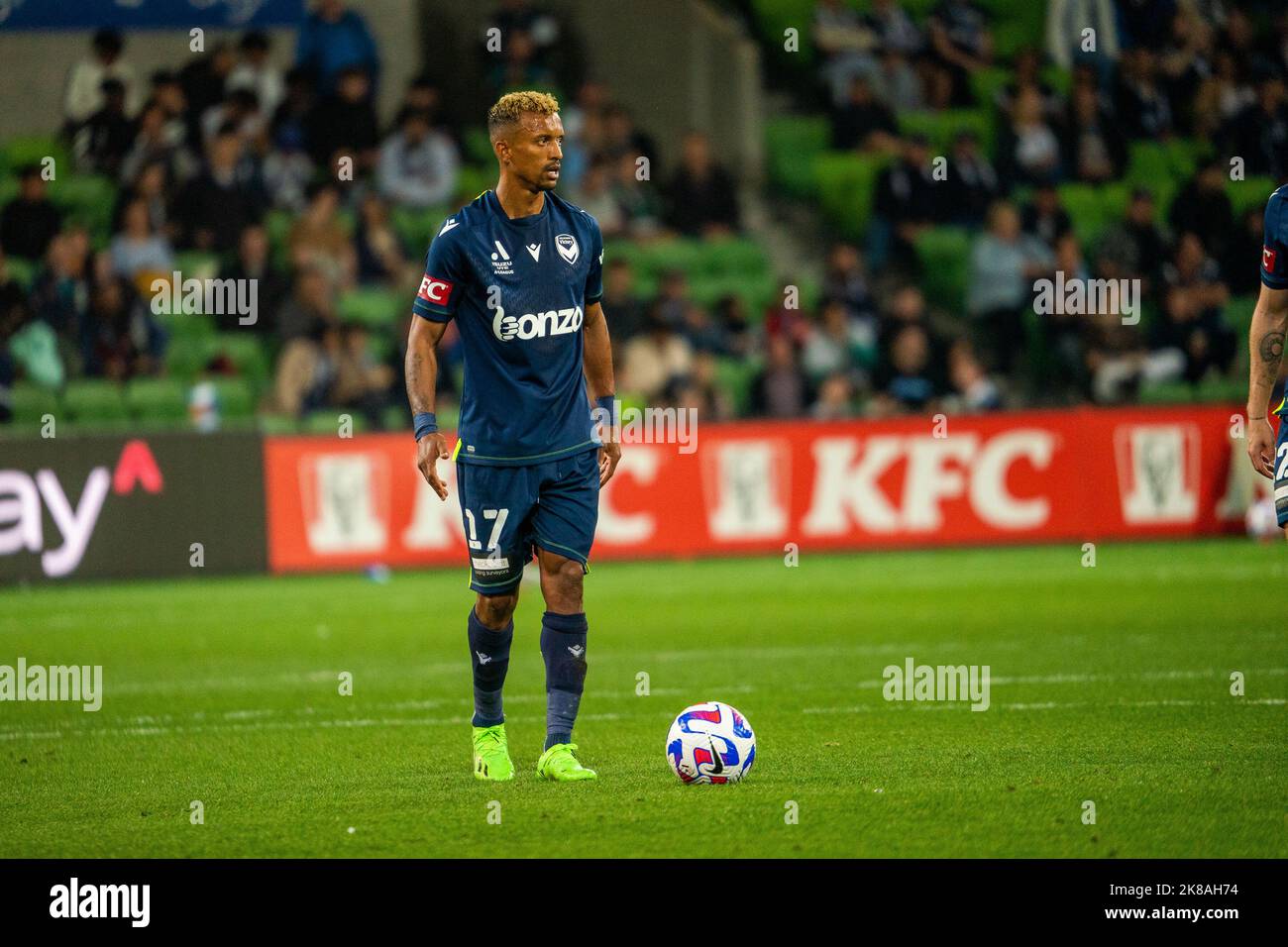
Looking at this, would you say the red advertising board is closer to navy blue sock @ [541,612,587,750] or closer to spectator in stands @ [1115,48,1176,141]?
spectator in stands @ [1115,48,1176,141]

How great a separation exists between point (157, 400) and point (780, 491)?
19.2 feet

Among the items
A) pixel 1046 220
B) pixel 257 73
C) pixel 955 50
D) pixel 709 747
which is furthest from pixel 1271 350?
pixel 955 50

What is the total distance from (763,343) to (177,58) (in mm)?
7428

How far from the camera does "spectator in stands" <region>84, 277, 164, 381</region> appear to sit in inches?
730

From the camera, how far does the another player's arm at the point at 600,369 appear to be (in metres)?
7.66

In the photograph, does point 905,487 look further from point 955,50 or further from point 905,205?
point 955,50

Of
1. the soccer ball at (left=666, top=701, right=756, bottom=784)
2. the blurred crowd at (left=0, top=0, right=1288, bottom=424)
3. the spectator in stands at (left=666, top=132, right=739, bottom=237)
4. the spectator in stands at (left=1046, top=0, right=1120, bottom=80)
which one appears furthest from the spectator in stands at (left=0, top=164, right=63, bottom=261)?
the soccer ball at (left=666, top=701, right=756, bottom=784)

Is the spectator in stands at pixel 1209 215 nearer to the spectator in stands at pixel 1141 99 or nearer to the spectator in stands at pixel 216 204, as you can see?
the spectator in stands at pixel 1141 99

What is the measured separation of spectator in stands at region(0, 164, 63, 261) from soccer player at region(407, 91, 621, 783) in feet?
42.2

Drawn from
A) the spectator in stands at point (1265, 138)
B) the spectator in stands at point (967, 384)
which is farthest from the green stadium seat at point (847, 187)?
the spectator in stands at point (1265, 138)

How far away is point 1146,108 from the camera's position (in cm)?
2244

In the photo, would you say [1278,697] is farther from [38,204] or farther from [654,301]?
[38,204]

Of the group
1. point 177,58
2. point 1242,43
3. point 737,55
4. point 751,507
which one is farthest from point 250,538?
point 1242,43

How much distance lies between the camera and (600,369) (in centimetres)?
782
